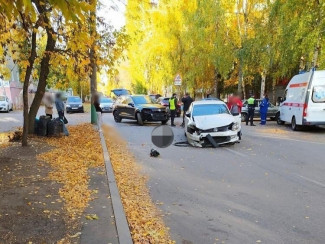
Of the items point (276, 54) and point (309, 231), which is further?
point (276, 54)

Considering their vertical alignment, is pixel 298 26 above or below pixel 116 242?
above

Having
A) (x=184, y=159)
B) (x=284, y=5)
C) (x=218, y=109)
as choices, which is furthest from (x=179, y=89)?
(x=184, y=159)

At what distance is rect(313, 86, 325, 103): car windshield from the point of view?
15.7 meters

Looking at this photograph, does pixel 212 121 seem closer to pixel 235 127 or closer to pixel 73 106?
pixel 235 127

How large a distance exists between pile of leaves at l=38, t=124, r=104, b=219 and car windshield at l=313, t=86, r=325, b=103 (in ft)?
32.5

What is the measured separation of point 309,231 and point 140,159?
5893 millimetres

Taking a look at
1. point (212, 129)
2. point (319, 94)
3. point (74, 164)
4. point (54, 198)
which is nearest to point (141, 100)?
point (212, 129)

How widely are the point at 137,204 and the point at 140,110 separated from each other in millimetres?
13812

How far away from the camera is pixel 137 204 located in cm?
577

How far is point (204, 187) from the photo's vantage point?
6.83 meters

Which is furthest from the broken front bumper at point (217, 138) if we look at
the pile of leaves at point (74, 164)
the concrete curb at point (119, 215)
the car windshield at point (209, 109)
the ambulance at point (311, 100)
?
the ambulance at point (311, 100)

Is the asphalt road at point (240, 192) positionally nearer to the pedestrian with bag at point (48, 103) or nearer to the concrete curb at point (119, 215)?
the concrete curb at point (119, 215)

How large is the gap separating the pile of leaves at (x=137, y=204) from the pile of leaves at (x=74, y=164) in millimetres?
639

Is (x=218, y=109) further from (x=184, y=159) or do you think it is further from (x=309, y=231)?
(x=309, y=231)
